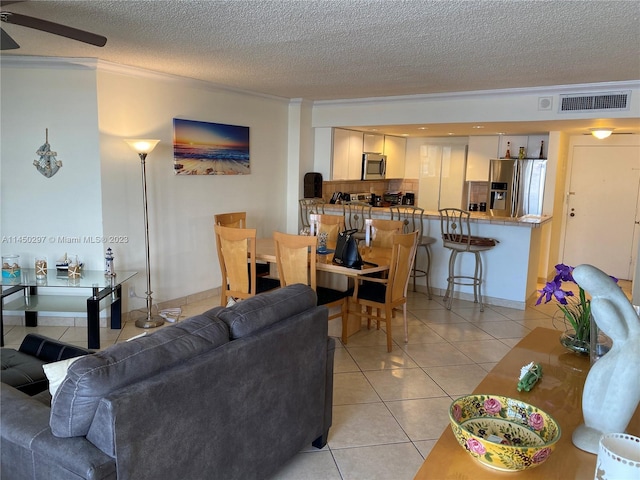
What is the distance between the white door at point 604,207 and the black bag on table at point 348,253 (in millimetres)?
4609

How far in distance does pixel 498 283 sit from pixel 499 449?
4.45 meters

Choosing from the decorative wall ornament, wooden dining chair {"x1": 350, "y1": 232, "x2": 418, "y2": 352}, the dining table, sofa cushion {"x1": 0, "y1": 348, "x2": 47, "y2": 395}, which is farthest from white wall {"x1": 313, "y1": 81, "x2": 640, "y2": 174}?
sofa cushion {"x1": 0, "y1": 348, "x2": 47, "y2": 395}

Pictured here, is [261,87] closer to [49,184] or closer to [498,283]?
[49,184]

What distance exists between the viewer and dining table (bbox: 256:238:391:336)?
12.9 ft

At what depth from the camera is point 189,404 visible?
5.82 ft

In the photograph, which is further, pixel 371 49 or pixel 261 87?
pixel 261 87

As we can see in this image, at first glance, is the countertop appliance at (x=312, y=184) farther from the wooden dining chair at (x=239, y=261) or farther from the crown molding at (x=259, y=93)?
the wooden dining chair at (x=239, y=261)

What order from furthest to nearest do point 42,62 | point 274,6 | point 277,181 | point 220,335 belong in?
point 277,181
point 42,62
point 274,6
point 220,335

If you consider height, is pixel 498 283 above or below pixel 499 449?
below

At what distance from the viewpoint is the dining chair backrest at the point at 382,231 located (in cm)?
488

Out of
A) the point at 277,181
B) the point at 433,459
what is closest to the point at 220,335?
the point at 433,459

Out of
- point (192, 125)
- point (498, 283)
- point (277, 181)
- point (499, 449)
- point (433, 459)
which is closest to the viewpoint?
point (499, 449)

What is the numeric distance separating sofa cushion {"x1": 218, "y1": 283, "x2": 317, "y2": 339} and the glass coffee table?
Result: 2302mm

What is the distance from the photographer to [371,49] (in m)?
3.64
